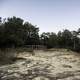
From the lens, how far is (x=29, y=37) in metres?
48.0

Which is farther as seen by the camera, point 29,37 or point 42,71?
point 29,37

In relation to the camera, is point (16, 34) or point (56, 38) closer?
point (16, 34)

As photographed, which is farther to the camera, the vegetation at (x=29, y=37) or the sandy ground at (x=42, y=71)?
the vegetation at (x=29, y=37)

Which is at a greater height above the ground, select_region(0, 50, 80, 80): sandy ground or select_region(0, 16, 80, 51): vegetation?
select_region(0, 16, 80, 51): vegetation

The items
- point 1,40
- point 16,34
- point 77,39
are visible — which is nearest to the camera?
point 1,40

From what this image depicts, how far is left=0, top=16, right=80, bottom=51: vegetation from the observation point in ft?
72.6

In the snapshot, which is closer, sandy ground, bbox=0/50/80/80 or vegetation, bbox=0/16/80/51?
sandy ground, bbox=0/50/80/80

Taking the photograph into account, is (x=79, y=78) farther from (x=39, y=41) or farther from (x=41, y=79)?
(x=39, y=41)

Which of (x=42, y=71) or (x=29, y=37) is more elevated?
(x=29, y=37)

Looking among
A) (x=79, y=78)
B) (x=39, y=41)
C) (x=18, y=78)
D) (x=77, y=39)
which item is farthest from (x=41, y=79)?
(x=39, y=41)

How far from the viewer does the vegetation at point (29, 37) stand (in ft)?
72.6

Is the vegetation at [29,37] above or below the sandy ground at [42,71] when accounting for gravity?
above

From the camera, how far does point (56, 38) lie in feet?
142

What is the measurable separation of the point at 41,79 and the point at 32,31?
40939 mm
